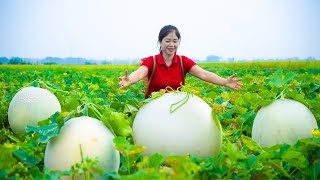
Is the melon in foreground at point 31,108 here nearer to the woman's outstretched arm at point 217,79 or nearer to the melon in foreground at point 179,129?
the melon in foreground at point 179,129

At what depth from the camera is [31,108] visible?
113 inches

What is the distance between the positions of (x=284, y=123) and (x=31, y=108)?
73.5 inches

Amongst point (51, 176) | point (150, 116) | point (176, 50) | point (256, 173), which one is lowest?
point (256, 173)

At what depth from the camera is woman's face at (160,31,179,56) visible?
4051 millimetres

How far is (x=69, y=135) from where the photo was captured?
1786mm

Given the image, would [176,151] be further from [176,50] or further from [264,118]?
[176,50]

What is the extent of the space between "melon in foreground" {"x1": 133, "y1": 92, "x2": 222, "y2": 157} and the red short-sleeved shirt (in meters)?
2.13

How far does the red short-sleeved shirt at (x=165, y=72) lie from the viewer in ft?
14.0

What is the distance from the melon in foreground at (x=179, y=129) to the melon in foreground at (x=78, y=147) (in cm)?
29

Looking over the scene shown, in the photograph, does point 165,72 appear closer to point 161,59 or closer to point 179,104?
point 161,59

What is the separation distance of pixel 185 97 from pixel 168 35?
6.66 ft

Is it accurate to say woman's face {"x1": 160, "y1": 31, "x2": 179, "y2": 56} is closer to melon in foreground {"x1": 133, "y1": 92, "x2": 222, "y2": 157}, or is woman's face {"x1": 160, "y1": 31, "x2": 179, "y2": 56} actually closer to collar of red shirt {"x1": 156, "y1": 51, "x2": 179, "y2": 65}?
collar of red shirt {"x1": 156, "y1": 51, "x2": 179, "y2": 65}

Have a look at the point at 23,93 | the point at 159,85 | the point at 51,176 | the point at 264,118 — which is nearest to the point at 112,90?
the point at 159,85

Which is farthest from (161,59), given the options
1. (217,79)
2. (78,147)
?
(78,147)
